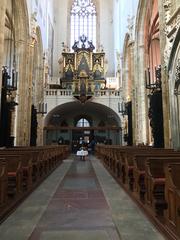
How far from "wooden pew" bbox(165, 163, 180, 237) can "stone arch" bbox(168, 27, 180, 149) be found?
19.0 feet

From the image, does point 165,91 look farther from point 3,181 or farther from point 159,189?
point 3,181

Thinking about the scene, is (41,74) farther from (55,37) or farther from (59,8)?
(59,8)

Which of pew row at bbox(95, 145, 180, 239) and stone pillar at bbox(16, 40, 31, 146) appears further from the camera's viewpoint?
stone pillar at bbox(16, 40, 31, 146)

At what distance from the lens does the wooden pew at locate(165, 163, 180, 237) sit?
280 centimetres

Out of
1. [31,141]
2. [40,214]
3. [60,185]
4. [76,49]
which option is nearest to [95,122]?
[76,49]

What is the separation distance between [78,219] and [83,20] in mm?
31316

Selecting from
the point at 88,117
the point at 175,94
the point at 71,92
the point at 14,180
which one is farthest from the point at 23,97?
the point at 88,117

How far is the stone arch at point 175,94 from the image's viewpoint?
340 inches

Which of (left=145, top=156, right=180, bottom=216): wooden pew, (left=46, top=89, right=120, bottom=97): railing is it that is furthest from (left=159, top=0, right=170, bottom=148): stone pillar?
(left=46, top=89, right=120, bottom=97): railing

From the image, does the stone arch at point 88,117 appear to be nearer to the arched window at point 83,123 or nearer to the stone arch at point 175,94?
the arched window at point 83,123

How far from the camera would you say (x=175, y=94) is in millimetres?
8922

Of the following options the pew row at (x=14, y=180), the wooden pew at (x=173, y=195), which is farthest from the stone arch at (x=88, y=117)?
the wooden pew at (x=173, y=195)

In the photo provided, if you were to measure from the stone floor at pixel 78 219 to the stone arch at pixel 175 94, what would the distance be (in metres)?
4.00

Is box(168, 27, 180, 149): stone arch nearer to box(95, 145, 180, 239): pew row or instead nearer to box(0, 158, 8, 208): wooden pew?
box(95, 145, 180, 239): pew row
